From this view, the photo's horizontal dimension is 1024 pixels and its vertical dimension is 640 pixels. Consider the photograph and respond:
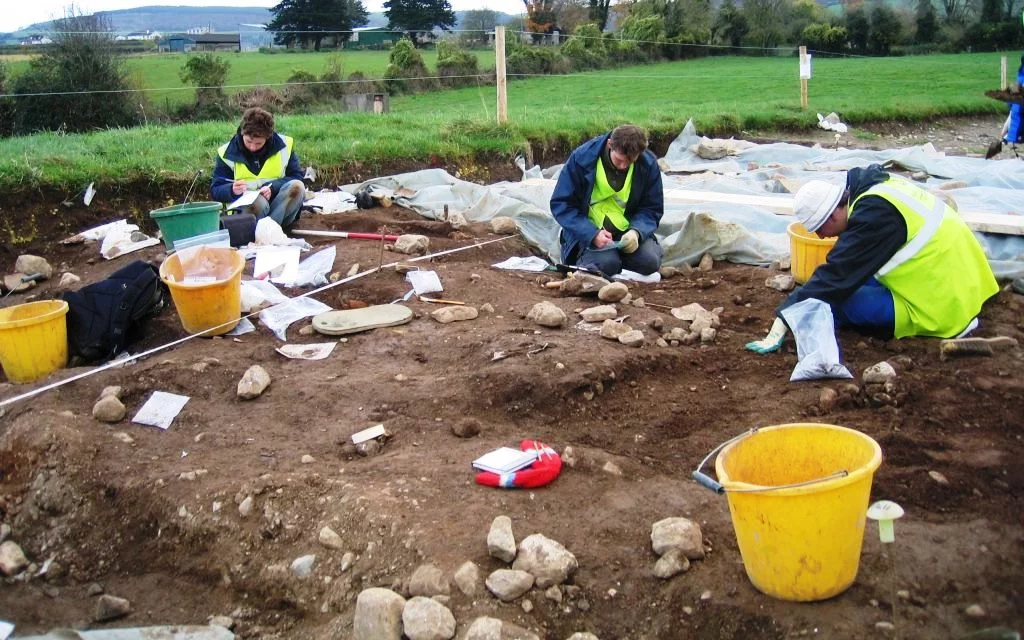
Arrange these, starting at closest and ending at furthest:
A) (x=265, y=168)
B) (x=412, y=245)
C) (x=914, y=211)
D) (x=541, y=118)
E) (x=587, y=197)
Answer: (x=914, y=211) < (x=587, y=197) < (x=412, y=245) < (x=265, y=168) < (x=541, y=118)

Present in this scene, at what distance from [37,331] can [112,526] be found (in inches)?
67.5

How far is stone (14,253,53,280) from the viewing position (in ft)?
19.4

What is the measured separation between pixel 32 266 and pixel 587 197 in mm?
3690

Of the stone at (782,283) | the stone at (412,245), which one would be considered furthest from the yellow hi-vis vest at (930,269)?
the stone at (412,245)

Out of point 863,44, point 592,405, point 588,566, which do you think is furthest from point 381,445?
point 863,44

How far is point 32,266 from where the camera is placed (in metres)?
5.90

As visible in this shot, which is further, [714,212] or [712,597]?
[714,212]

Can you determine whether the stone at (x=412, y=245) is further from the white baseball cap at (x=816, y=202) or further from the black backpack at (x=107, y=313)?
the white baseball cap at (x=816, y=202)

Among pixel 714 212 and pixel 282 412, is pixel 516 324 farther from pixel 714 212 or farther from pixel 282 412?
pixel 714 212

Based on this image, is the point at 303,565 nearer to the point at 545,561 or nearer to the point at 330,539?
the point at 330,539

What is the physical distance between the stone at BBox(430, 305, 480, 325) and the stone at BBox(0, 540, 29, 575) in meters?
2.23

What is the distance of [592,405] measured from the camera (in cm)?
382

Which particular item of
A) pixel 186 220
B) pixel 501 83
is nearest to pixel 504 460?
pixel 186 220

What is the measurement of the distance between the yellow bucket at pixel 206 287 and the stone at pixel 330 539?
2.05 m
